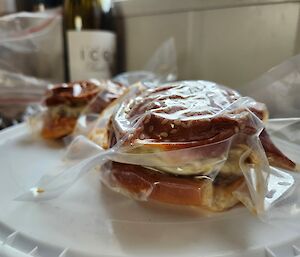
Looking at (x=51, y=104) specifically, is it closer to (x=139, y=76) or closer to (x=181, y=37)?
(x=139, y=76)

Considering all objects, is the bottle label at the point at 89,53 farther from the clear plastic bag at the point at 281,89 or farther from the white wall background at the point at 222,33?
the clear plastic bag at the point at 281,89

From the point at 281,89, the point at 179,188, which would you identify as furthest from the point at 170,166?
the point at 281,89

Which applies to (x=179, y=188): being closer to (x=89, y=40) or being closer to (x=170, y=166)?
(x=170, y=166)

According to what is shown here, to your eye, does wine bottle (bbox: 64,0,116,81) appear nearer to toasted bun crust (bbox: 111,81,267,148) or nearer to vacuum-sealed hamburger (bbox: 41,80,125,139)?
vacuum-sealed hamburger (bbox: 41,80,125,139)

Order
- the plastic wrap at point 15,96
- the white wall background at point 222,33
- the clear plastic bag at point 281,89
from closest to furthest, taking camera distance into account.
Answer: the clear plastic bag at point 281,89 < the white wall background at point 222,33 < the plastic wrap at point 15,96

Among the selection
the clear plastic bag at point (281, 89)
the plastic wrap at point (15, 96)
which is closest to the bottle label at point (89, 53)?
the plastic wrap at point (15, 96)

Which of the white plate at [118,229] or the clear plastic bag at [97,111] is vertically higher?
the clear plastic bag at [97,111]

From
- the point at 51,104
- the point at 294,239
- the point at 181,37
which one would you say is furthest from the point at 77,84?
the point at 294,239
